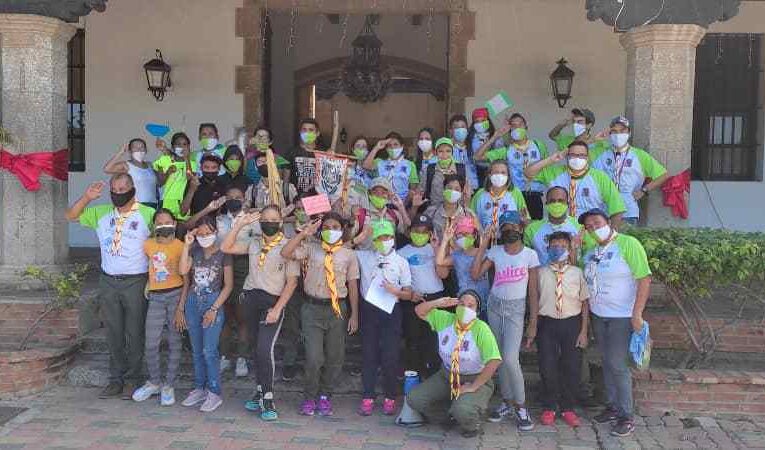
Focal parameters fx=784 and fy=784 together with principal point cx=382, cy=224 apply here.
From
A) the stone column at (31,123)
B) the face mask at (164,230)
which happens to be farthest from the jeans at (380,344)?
the stone column at (31,123)

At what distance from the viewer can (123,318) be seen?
19.8ft

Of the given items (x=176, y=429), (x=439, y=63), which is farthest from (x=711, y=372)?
(x=439, y=63)

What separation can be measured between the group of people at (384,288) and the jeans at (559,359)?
10 millimetres

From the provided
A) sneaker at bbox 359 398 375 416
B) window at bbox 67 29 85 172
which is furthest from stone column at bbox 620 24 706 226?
window at bbox 67 29 85 172

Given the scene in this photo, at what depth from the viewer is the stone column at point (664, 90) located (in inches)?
269

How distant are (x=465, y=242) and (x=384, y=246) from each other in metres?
0.59

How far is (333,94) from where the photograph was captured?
15.9 m

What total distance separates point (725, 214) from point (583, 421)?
527 centimetres

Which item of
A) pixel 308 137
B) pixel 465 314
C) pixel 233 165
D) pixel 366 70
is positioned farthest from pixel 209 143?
pixel 366 70

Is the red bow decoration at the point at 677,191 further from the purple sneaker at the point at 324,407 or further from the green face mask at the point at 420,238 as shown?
the purple sneaker at the point at 324,407

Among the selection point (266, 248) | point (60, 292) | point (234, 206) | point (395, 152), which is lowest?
point (60, 292)

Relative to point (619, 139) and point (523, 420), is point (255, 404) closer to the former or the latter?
point (523, 420)

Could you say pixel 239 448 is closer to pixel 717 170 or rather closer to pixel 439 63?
pixel 717 170

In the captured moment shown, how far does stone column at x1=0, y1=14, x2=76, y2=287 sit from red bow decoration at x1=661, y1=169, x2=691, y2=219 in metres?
5.57
